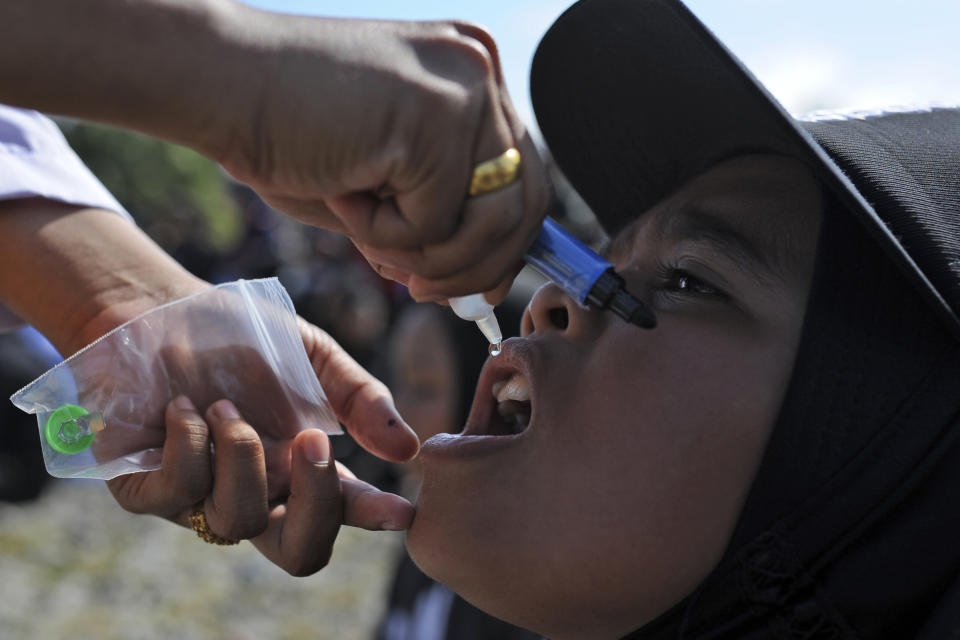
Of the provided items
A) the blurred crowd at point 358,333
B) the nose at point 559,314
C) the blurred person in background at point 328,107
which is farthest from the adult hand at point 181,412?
the blurred person in background at point 328,107

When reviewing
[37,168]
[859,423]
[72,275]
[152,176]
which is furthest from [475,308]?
[152,176]

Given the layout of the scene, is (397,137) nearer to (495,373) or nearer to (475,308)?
(475,308)

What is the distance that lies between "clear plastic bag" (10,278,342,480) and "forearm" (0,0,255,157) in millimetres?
758

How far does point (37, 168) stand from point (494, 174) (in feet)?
4.40

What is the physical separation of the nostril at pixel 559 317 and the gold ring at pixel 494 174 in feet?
2.10

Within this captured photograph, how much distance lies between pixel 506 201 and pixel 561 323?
0.64 metres

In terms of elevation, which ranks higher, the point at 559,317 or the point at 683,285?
the point at 683,285

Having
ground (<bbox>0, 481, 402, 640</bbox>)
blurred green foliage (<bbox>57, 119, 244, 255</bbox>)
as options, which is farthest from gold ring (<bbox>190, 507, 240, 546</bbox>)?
blurred green foliage (<bbox>57, 119, 244, 255</bbox>)

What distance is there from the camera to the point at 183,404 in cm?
169

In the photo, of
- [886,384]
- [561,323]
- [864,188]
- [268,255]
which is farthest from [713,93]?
[268,255]

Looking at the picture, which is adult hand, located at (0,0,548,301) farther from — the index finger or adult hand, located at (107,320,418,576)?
the index finger

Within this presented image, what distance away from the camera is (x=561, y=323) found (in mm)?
1752

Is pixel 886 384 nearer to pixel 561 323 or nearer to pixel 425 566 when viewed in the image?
pixel 561 323

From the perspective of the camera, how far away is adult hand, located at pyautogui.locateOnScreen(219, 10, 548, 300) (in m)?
1.05
